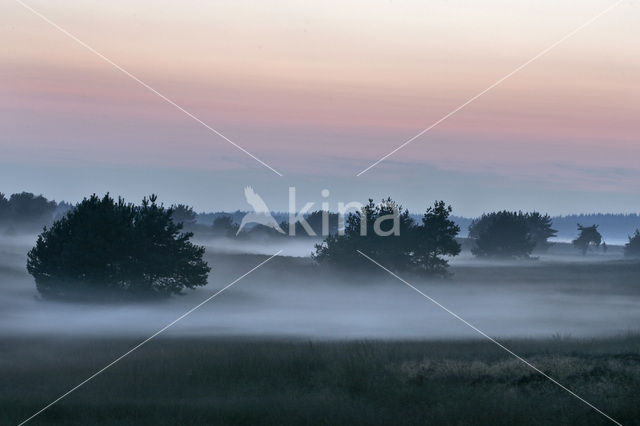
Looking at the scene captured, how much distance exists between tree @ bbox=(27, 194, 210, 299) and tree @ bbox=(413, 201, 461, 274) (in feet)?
77.1

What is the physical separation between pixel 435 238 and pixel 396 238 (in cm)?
366

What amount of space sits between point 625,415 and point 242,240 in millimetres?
135462

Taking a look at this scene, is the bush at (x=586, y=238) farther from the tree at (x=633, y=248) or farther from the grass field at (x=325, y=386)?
the grass field at (x=325, y=386)

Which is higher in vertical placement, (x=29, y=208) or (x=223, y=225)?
(x=29, y=208)

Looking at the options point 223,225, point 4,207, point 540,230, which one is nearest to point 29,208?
point 4,207

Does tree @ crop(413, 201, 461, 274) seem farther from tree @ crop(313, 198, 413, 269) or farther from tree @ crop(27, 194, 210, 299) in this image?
tree @ crop(27, 194, 210, 299)

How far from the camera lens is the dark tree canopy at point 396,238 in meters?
76.7

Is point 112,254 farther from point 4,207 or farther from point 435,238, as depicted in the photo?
point 4,207

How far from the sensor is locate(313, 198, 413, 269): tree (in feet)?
251

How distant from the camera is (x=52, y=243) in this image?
59.0 meters

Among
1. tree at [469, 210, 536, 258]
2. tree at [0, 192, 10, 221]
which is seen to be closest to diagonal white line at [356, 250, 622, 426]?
tree at [469, 210, 536, 258]

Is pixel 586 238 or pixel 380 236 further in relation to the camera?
pixel 586 238

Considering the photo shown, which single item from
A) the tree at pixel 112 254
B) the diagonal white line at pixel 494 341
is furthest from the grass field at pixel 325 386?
the tree at pixel 112 254

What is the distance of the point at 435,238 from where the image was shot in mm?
78438
